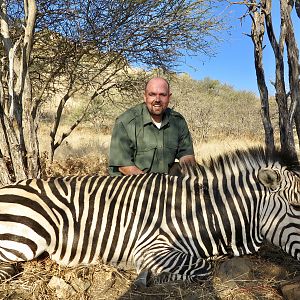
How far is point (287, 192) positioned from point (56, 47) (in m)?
4.83

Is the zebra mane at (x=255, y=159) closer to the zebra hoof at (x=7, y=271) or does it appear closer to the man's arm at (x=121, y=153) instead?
the man's arm at (x=121, y=153)

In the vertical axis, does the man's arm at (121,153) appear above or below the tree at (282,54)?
below

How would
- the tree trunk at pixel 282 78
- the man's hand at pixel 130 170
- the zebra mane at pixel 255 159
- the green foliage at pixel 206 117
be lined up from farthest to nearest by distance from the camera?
the green foliage at pixel 206 117, the tree trunk at pixel 282 78, the man's hand at pixel 130 170, the zebra mane at pixel 255 159

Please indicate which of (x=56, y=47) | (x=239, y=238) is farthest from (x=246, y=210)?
(x=56, y=47)

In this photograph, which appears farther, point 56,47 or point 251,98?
point 251,98

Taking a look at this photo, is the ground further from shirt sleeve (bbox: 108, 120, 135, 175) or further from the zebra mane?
shirt sleeve (bbox: 108, 120, 135, 175)

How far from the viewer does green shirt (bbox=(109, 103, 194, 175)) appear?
158 inches

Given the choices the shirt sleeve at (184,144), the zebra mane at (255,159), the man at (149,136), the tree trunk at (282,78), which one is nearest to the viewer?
the zebra mane at (255,159)

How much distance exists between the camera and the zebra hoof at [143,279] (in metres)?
2.49

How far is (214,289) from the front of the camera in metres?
A: 2.43

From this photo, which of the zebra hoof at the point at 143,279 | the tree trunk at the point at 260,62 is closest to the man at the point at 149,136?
the zebra hoof at the point at 143,279

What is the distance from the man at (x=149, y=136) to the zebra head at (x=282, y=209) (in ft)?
4.69

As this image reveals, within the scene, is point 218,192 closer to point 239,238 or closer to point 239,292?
point 239,238

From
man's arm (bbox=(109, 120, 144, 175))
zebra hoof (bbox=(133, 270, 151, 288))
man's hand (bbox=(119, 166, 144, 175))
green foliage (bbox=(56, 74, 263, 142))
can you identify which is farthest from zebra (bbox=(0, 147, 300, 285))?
green foliage (bbox=(56, 74, 263, 142))
